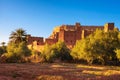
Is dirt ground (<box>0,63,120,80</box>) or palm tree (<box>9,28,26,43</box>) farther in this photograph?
palm tree (<box>9,28,26,43</box>)

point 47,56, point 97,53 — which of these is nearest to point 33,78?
point 97,53

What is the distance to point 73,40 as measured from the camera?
103000mm

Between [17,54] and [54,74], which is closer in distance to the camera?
[54,74]

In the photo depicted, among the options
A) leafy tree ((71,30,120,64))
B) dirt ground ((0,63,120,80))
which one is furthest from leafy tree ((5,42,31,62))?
dirt ground ((0,63,120,80))

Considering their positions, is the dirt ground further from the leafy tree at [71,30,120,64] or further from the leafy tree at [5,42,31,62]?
the leafy tree at [5,42,31,62]

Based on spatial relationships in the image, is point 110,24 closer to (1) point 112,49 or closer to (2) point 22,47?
(1) point 112,49

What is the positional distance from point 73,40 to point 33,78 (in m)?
75.6

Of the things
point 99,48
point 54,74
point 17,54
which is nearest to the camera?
point 54,74

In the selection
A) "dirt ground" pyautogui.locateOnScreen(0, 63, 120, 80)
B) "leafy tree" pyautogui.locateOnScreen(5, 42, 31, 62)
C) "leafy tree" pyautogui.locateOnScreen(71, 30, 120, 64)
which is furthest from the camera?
"leafy tree" pyautogui.locateOnScreen(5, 42, 31, 62)

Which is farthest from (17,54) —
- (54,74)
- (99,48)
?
(54,74)

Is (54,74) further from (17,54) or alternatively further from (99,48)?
(17,54)

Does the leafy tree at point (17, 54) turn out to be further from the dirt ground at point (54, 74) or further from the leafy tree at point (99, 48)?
the dirt ground at point (54, 74)

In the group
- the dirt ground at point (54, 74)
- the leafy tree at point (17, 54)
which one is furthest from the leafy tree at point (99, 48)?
the dirt ground at point (54, 74)

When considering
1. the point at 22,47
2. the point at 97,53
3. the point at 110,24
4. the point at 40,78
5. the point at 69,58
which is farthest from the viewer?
the point at 110,24
